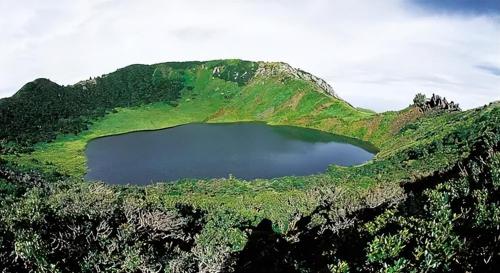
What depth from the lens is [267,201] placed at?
69.2 meters

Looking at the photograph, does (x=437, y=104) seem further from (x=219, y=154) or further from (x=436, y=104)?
(x=219, y=154)

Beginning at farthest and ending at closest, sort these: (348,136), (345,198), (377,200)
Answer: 1. (348,136)
2. (345,198)
3. (377,200)

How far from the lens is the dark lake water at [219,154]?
118 metres

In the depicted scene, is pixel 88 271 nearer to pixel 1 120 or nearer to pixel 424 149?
pixel 424 149

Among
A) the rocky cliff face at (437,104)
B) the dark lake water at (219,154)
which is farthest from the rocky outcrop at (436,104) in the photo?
the dark lake water at (219,154)

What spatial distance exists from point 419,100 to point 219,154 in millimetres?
78197

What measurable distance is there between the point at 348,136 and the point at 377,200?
12083 centimetres

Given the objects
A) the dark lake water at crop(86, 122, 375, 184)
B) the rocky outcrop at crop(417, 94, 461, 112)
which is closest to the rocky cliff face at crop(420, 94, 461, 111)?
the rocky outcrop at crop(417, 94, 461, 112)

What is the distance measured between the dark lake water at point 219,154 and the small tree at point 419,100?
26473 millimetres

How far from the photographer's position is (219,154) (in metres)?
141

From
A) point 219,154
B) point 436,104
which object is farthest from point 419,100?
point 219,154

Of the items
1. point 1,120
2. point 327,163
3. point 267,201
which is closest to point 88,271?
point 267,201

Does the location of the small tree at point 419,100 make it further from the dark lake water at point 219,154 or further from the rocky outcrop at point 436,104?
the dark lake water at point 219,154

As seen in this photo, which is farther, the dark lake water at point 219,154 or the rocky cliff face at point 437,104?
the rocky cliff face at point 437,104
